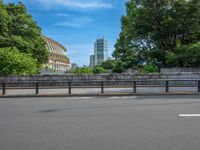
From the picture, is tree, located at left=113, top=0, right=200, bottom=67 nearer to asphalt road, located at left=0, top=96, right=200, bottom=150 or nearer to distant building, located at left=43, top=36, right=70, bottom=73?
asphalt road, located at left=0, top=96, right=200, bottom=150

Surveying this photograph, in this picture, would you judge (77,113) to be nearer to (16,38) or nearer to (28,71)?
(28,71)

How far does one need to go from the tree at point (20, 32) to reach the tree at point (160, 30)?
41.8 ft

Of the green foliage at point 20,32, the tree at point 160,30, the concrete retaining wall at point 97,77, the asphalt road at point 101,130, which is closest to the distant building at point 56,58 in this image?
the green foliage at point 20,32

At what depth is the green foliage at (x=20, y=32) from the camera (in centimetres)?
4069

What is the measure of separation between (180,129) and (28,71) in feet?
88.3

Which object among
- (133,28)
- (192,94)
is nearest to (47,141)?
(192,94)

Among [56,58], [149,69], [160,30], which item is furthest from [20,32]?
[56,58]

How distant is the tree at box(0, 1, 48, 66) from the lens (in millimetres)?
40694

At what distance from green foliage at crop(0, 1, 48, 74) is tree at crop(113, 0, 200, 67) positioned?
41.5 ft

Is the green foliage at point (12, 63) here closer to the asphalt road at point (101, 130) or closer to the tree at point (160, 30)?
the tree at point (160, 30)

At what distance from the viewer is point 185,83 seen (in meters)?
28.5

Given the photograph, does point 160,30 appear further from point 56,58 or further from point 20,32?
point 56,58

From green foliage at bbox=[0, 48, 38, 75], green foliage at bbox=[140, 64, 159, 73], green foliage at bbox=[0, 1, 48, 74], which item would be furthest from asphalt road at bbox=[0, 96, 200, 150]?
green foliage at bbox=[0, 1, 48, 74]

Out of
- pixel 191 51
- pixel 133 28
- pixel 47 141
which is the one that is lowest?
pixel 47 141
